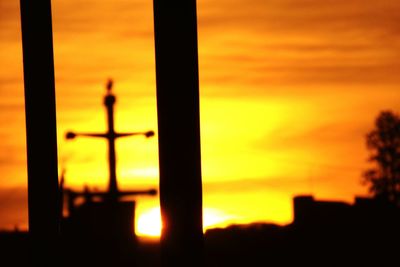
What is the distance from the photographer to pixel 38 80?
1109cm

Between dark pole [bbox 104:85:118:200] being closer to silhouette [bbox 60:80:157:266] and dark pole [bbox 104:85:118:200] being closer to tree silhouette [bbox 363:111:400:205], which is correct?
silhouette [bbox 60:80:157:266]

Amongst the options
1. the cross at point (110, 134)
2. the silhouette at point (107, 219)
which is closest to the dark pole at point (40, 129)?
the silhouette at point (107, 219)

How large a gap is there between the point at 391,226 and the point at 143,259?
9.90m

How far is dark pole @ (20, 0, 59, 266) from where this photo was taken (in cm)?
1099

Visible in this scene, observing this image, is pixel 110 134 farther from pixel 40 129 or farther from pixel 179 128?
pixel 179 128

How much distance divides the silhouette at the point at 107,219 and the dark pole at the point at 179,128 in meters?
29.5

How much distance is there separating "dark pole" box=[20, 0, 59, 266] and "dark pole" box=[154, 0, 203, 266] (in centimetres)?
174

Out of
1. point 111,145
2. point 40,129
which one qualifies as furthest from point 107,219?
point 40,129

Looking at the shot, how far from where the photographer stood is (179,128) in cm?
958

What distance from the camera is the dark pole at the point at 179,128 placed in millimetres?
9578

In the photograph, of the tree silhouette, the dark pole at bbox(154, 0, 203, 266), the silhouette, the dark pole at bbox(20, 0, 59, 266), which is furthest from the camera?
the tree silhouette

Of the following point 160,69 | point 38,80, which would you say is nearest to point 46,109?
point 38,80

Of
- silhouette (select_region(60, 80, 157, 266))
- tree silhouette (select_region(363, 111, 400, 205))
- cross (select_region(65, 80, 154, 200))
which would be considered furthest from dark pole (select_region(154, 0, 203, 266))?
tree silhouette (select_region(363, 111, 400, 205))

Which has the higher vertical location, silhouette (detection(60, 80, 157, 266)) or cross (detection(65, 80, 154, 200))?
cross (detection(65, 80, 154, 200))
